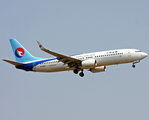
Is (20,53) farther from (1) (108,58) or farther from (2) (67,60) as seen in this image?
(1) (108,58)

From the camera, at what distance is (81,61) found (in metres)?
48.8

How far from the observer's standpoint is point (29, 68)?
5153 cm

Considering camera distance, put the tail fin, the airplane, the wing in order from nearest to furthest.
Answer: the wing → the airplane → the tail fin

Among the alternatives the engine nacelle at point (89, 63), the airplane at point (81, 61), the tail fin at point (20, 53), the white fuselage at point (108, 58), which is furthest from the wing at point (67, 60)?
the tail fin at point (20, 53)

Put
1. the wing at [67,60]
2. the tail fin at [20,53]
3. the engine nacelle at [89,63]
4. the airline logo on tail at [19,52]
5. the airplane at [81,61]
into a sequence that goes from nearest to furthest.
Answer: the wing at [67,60]
the engine nacelle at [89,63]
the airplane at [81,61]
the tail fin at [20,53]
the airline logo on tail at [19,52]

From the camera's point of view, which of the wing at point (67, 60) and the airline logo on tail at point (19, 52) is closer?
the wing at point (67, 60)

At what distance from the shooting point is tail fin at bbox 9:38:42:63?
175 ft

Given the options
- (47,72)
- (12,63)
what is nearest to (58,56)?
(47,72)

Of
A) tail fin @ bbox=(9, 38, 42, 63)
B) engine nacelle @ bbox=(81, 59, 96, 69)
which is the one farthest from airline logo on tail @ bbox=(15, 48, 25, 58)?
engine nacelle @ bbox=(81, 59, 96, 69)

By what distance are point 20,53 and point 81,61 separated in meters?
13.6

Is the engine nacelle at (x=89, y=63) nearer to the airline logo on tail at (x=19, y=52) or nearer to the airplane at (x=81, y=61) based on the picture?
the airplane at (x=81, y=61)

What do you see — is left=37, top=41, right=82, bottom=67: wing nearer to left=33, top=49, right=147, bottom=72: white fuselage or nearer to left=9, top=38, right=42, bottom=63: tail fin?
left=33, top=49, right=147, bottom=72: white fuselage

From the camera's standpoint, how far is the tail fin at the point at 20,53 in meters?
53.4

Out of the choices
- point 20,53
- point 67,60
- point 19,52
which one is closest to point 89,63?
point 67,60
